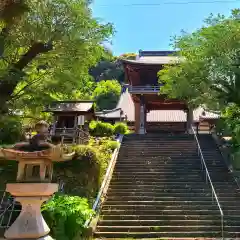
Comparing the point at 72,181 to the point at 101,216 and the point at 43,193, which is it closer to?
the point at 101,216

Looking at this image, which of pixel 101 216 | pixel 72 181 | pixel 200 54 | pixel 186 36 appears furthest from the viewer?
pixel 186 36

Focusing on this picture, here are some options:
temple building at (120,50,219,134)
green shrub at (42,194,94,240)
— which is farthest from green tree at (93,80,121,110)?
green shrub at (42,194,94,240)

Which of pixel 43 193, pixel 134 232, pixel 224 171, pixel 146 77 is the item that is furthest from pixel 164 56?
pixel 43 193

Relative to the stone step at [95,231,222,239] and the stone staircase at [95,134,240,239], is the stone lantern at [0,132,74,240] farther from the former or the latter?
the stone staircase at [95,134,240,239]

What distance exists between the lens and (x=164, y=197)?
1248 centimetres

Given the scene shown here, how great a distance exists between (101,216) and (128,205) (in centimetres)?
118

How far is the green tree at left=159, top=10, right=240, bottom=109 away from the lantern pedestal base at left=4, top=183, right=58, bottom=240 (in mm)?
Result: 9092

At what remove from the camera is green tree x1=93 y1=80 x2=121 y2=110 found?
50.8 m

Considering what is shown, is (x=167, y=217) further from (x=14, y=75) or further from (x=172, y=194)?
(x=14, y=75)

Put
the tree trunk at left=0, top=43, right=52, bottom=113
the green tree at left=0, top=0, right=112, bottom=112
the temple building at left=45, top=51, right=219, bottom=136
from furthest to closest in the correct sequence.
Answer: the temple building at left=45, top=51, right=219, bottom=136 < the green tree at left=0, top=0, right=112, bottom=112 < the tree trunk at left=0, top=43, right=52, bottom=113

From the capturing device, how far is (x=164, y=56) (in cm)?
3275

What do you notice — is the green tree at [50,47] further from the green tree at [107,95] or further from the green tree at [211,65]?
the green tree at [107,95]

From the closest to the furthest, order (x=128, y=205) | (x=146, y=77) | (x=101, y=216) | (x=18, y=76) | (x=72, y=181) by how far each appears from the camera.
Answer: (x=18, y=76), (x=101, y=216), (x=128, y=205), (x=72, y=181), (x=146, y=77)

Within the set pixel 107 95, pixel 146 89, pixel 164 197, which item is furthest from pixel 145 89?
pixel 107 95
